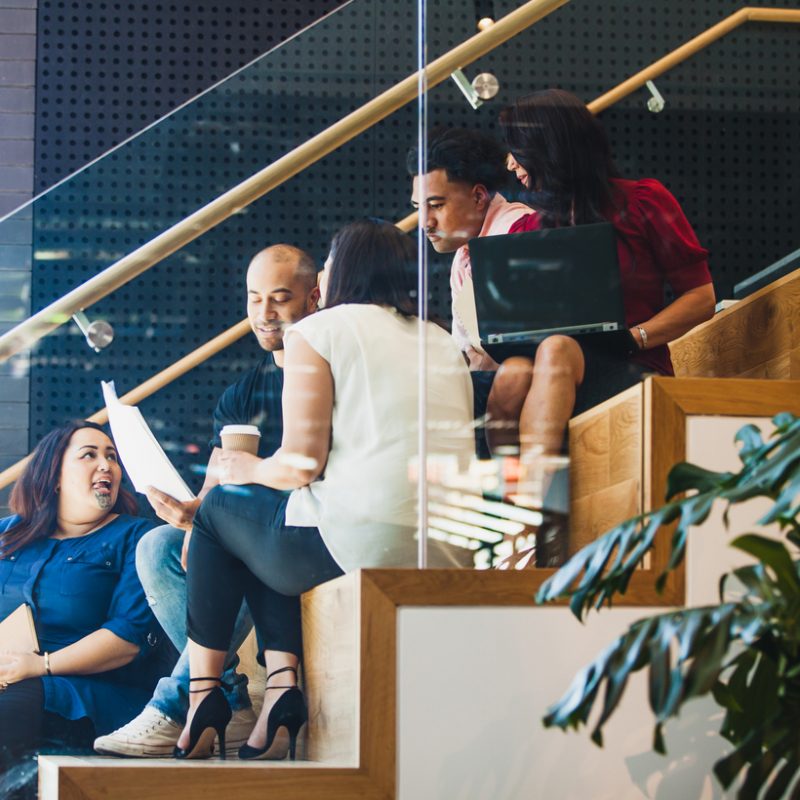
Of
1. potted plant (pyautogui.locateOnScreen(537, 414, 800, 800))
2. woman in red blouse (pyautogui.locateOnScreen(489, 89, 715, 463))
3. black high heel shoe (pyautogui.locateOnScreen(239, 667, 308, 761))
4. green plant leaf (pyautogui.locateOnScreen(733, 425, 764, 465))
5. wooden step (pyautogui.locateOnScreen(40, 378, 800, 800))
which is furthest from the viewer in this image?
woman in red blouse (pyautogui.locateOnScreen(489, 89, 715, 463))

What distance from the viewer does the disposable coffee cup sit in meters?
2.91

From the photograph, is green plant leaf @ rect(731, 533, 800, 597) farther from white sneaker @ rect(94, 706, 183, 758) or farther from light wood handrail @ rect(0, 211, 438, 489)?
white sneaker @ rect(94, 706, 183, 758)

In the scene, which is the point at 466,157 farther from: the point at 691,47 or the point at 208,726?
the point at 208,726

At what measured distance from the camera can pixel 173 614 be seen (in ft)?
9.57

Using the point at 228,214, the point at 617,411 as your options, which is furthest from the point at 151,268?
the point at 617,411

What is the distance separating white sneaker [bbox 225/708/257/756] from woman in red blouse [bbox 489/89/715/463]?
2.32ft

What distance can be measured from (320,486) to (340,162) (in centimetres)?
64

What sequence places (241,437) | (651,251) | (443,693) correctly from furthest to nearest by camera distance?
(651,251) < (241,437) < (443,693)

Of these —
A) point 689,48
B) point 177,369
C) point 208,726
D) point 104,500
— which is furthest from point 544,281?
point 208,726

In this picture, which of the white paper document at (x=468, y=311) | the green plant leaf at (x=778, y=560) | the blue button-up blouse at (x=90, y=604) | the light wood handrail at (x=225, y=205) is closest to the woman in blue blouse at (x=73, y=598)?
the blue button-up blouse at (x=90, y=604)

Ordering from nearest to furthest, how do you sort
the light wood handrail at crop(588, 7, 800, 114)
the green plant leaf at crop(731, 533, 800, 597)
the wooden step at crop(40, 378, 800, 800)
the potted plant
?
the potted plant, the green plant leaf at crop(731, 533, 800, 597), the wooden step at crop(40, 378, 800, 800), the light wood handrail at crop(588, 7, 800, 114)

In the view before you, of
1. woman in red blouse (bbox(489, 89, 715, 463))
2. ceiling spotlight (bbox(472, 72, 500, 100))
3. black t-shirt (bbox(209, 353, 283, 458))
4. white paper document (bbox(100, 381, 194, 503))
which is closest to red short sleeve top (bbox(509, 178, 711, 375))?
woman in red blouse (bbox(489, 89, 715, 463))

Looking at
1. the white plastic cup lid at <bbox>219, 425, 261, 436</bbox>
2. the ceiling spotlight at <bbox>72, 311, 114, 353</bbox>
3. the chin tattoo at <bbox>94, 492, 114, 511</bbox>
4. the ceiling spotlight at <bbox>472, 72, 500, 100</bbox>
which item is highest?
the ceiling spotlight at <bbox>472, 72, 500, 100</bbox>

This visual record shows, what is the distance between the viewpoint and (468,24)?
3.03 meters
